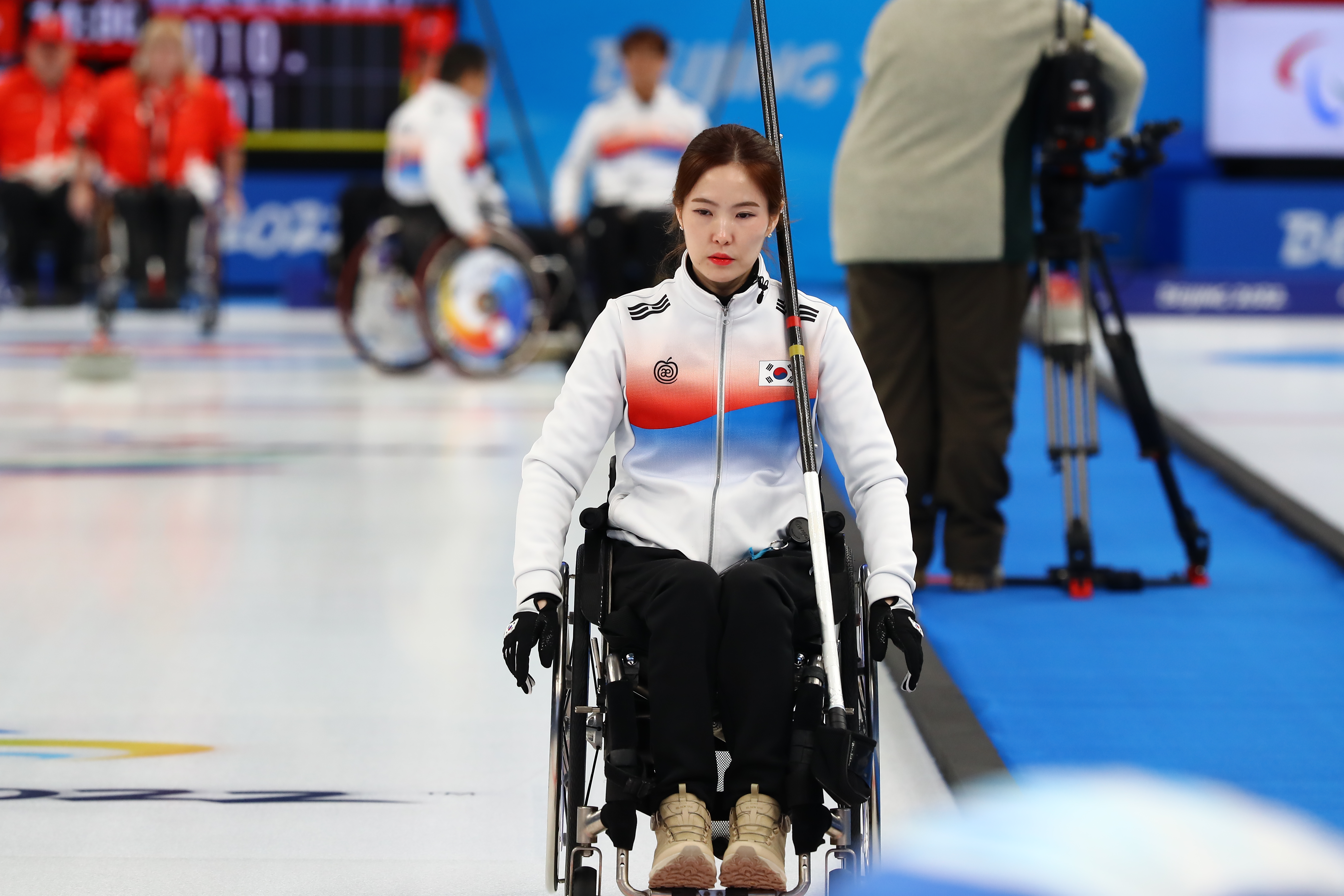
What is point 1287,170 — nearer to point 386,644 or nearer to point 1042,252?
point 1042,252

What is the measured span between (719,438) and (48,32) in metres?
11.2

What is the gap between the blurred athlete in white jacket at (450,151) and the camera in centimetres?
791

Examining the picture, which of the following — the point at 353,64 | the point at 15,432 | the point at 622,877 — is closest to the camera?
the point at 622,877

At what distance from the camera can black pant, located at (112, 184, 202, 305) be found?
10.3 metres

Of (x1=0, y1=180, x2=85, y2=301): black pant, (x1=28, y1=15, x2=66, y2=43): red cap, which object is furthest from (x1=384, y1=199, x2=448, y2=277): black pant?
(x1=0, y1=180, x2=85, y2=301): black pant

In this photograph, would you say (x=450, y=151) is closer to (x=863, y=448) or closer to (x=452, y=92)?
(x=452, y=92)

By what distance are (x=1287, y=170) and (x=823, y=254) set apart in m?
3.66

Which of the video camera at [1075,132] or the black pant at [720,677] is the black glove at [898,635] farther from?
the video camera at [1075,132]

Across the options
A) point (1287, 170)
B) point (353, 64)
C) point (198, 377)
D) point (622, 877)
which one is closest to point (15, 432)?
point (198, 377)

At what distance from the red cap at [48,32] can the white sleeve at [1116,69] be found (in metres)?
9.74

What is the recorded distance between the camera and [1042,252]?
4125 millimetres

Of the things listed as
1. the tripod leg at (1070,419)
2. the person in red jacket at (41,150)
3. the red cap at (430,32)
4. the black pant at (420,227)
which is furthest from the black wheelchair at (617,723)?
the red cap at (430,32)

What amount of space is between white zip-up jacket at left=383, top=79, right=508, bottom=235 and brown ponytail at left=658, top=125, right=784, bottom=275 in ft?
19.4

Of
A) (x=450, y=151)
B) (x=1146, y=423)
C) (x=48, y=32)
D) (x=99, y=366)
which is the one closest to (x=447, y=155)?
(x=450, y=151)
